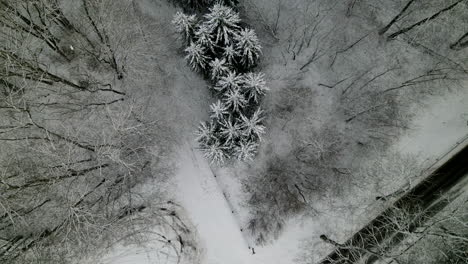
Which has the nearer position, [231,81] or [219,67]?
[231,81]

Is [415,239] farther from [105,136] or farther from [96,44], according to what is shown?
[96,44]

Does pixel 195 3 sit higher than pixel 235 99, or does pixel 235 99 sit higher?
pixel 195 3

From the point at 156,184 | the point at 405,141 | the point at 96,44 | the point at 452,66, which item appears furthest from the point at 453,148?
the point at 96,44

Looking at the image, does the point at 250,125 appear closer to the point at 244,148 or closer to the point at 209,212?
the point at 244,148

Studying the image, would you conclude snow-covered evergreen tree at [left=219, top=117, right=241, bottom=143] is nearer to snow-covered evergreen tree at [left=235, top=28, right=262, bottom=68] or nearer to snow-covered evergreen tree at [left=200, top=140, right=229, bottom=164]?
snow-covered evergreen tree at [left=200, top=140, right=229, bottom=164]

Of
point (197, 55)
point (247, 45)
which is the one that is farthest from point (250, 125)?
point (197, 55)
